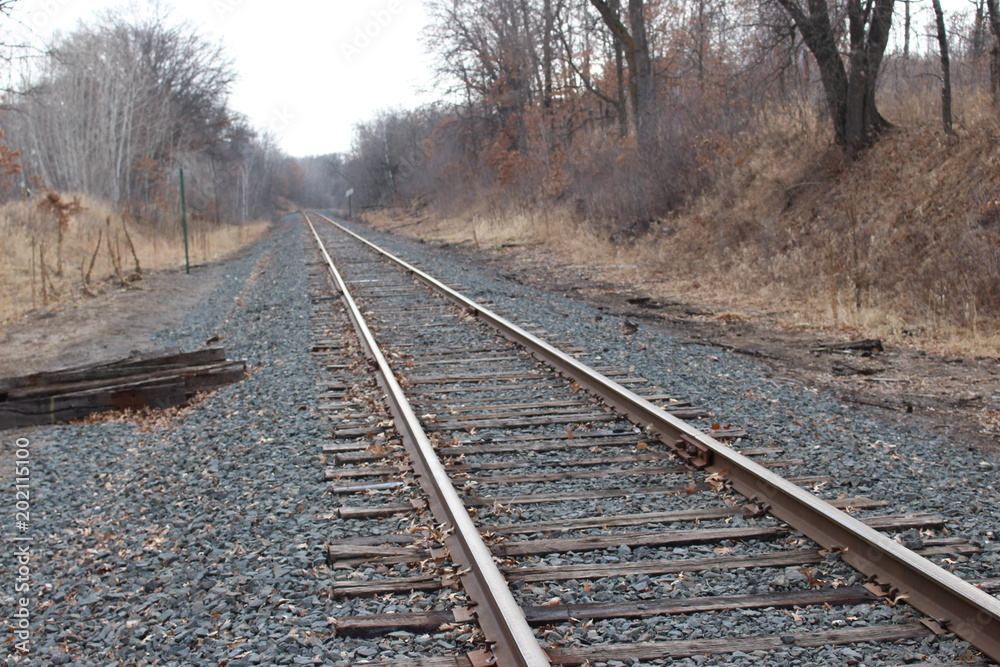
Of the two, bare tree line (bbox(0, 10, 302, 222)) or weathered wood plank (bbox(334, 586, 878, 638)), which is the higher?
bare tree line (bbox(0, 10, 302, 222))

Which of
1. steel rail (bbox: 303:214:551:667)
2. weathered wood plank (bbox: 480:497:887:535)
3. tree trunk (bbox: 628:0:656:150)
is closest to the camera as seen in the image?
steel rail (bbox: 303:214:551:667)

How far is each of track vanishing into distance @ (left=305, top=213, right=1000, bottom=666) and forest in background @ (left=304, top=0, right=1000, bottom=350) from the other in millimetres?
5236

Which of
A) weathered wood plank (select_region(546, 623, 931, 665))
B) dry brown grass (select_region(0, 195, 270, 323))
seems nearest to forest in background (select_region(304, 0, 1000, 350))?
weathered wood plank (select_region(546, 623, 931, 665))

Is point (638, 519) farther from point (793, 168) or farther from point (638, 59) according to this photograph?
point (638, 59)

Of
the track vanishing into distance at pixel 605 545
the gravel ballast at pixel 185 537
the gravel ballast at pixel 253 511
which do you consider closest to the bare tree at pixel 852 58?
the gravel ballast at pixel 253 511

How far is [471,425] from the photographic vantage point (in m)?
5.82

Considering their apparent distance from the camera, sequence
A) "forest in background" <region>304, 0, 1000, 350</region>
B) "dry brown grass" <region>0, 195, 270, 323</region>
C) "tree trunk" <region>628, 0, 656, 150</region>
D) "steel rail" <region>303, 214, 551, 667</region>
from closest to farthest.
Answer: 1. "steel rail" <region>303, 214, 551, 667</region>
2. "forest in background" <region>304, 0, 1000, 350</region>
3. "dry brown grass" <region>0, 195, 270, 323</region>
4. "tree trunk" <region>628, 0, 656, 150</region>

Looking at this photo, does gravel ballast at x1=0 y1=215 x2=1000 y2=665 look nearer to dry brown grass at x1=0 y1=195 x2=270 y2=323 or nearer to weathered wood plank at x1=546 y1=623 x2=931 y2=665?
weathered wood plank at x1=546 y1=623 x2=931 y2=665

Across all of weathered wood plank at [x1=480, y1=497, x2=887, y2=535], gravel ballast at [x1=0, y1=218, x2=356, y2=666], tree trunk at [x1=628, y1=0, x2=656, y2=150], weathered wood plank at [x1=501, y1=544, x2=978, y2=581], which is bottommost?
weathered wood plank at [x1=501, y1=544, x2=978, y2=581]

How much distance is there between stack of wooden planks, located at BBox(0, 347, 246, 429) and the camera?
21.8ft

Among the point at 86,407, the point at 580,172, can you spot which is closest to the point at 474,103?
the point at 580,172

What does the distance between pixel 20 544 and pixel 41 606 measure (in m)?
0.84

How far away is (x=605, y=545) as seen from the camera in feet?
12.5

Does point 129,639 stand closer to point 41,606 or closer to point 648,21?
point 41,606
